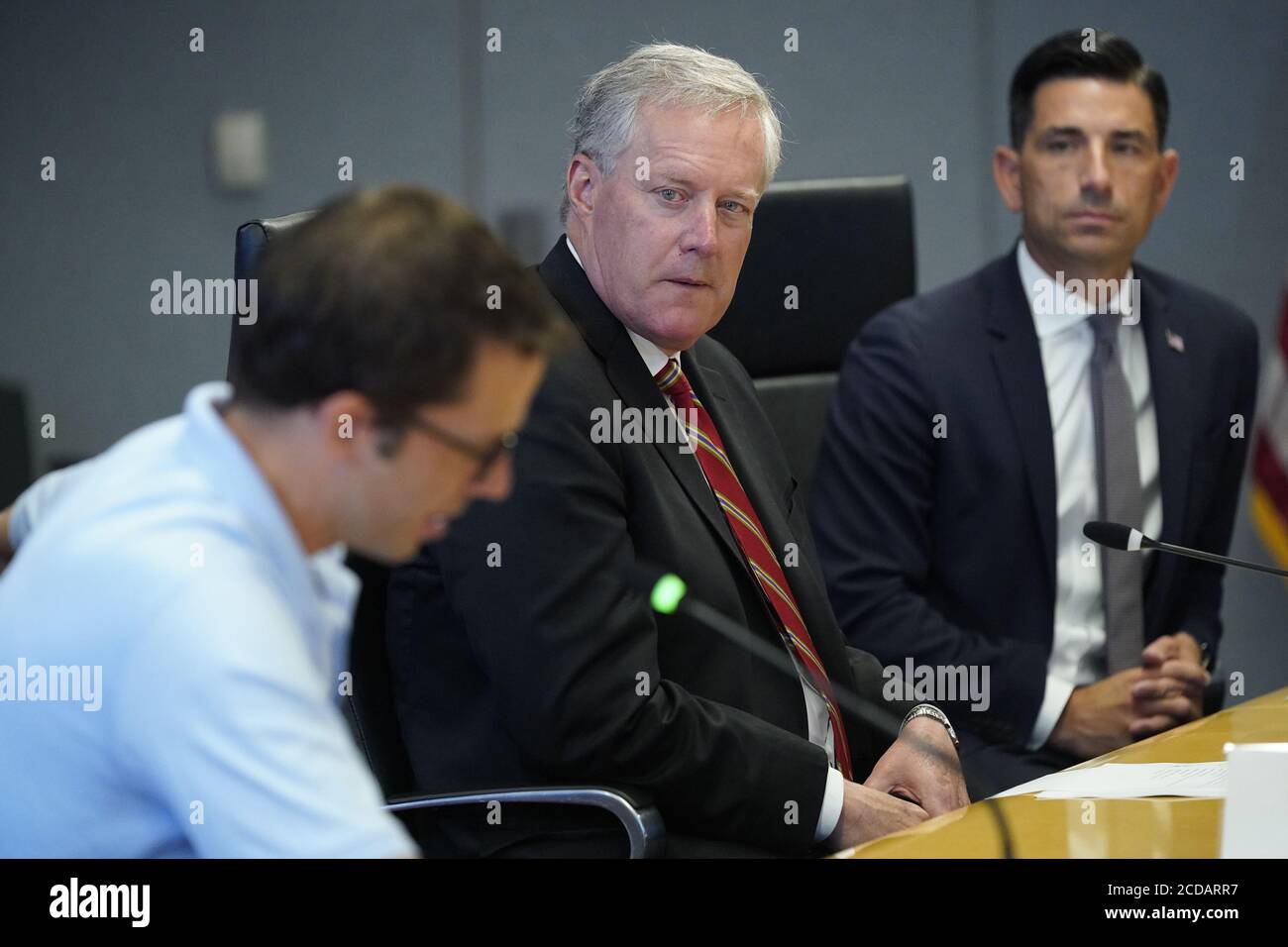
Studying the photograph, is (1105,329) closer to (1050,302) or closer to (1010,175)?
(1050,302)

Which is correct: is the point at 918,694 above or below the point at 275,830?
below

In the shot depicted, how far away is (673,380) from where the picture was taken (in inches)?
62.7

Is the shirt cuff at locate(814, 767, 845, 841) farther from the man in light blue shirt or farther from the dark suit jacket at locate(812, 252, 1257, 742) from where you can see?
the man in light blue shirt

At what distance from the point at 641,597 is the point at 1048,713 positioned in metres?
0.80

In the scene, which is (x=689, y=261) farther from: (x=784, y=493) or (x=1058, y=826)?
(x=1058, y=826)

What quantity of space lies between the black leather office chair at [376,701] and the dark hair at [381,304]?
1.99 ft

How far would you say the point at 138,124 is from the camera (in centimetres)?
270

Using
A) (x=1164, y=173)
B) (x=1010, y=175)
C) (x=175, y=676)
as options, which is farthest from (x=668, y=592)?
(x=1164, y=173)

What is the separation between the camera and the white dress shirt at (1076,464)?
2.01 m

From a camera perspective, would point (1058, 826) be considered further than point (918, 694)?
No

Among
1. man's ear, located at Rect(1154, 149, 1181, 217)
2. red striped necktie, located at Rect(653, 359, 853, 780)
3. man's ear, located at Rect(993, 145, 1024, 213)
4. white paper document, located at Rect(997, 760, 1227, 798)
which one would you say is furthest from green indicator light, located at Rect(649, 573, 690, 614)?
man's ear, located at Rect(1154, 149, 1181, 217)

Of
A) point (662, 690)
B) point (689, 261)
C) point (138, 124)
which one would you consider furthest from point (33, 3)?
point (662, 690)
